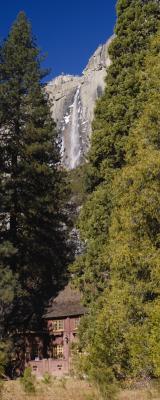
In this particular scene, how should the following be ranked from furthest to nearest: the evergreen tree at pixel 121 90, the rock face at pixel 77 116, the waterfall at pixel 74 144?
the rock face at pixel 77 116
the waterfall at pixel 74 144
the evergreen tree at pixel 121 90

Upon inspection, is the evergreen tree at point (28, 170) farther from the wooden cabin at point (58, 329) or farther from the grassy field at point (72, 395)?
the grassy field at point (72, 395)

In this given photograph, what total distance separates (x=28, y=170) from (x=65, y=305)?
12715mm

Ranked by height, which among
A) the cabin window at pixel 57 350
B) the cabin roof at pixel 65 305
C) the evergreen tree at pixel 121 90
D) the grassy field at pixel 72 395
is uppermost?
the evergreen tree at pixel 121 90

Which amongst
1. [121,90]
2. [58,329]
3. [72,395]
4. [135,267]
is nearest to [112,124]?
[121,90]

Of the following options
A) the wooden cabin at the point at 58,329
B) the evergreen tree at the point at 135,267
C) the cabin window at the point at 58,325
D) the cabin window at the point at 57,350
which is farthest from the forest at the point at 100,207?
the cabin window at the point at 57,350

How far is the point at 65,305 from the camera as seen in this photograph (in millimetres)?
42688

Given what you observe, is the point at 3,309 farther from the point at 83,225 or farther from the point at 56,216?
the point at 83,225

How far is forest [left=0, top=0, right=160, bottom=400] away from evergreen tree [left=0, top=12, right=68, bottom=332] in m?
0.07

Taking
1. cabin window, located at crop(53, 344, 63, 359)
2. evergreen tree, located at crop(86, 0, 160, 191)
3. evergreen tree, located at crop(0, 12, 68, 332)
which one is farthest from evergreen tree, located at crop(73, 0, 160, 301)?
cabin window, located at crop(53, 344, 63, 359)

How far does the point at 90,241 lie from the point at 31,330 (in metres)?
18.9

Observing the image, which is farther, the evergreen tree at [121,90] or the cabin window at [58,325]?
the cabin window at [58,325]

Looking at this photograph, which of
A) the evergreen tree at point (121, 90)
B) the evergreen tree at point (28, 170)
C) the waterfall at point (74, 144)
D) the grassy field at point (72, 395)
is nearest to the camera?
the grassy field at point (72, 395)

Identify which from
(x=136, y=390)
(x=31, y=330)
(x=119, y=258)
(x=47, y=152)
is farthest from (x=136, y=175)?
(x=31, y=330)

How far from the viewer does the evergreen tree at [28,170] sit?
3550 centimetres
